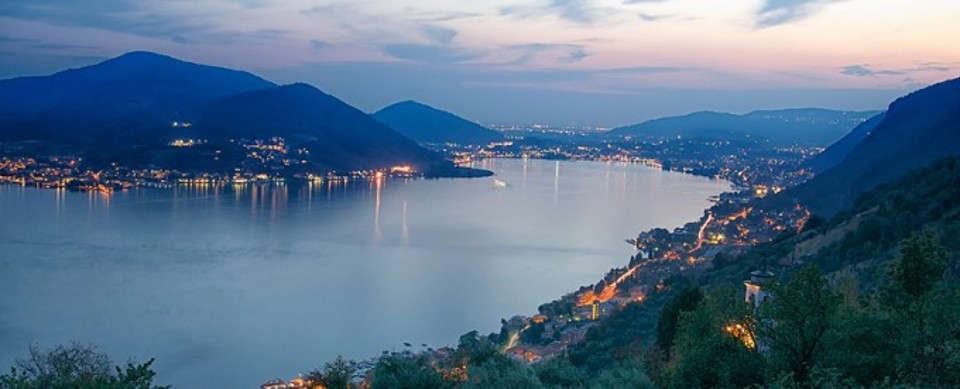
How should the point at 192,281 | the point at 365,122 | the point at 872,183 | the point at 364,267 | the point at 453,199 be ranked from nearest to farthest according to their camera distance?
→ the point at 192,281 → the point at 364,267 → the point at 872,183 → the point at 453,199 → the point at 365,122

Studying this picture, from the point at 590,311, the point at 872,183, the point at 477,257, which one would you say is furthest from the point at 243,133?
the point at 590,311

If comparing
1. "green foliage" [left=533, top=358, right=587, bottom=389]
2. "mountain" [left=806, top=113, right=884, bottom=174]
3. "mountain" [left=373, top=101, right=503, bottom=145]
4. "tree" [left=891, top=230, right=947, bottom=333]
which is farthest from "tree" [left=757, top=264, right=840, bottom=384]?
"mountain" [left=373, top=101, right=503, bottom=145]

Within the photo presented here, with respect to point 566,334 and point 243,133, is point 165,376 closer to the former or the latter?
point 566,334

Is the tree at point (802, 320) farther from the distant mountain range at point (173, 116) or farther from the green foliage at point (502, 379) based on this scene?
the distant mountain range at point (173, 116)

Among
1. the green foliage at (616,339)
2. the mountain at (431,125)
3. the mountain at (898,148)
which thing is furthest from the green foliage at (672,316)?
the mountain at (431,125)

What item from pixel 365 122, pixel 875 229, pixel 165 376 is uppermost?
pixel 365 122

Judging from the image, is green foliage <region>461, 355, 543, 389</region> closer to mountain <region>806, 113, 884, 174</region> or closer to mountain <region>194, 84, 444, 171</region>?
mountain <region>806, 113, 884, 174</region>
